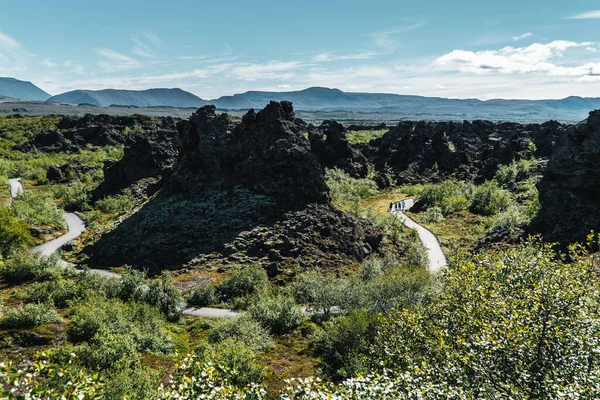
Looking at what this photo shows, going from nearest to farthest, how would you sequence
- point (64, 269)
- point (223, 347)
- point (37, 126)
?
A: point (223, 347)
point (64, 269)
point (37, 126)

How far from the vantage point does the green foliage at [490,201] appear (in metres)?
80.0

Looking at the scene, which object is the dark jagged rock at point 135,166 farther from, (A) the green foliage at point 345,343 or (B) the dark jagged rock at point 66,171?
(A) the green foliage at point 345,343

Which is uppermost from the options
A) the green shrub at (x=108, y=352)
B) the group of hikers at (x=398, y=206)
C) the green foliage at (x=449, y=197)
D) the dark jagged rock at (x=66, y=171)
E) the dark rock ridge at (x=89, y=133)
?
the dark rock ridge at (x=89, y=133)

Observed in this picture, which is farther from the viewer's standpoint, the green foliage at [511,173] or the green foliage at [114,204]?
the green foliage at [511,173]

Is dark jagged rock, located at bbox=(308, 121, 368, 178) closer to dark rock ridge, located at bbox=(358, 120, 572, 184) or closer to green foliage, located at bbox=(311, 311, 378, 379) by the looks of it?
dark rock ridge, located at bbox=(358, 120, 572, 184)

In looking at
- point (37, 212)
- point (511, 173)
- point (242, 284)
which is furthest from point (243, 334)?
point (511, 173)

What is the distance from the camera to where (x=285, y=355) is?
2689cm

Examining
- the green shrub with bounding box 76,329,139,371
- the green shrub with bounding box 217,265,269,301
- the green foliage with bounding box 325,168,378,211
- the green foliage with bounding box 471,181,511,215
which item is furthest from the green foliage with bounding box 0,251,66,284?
the green foliage with bounding box 471,181,511,215

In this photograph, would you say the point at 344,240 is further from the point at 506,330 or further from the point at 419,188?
the point at 419,188

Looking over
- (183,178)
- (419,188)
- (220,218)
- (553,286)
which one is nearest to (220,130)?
(183,178)

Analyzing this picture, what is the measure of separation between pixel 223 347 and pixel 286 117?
126 ft

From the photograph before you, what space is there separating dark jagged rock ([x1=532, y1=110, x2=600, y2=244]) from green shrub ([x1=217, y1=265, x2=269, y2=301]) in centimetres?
3624

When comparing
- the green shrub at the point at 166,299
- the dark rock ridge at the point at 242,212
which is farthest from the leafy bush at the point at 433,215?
the green shrub at the point at 166,299

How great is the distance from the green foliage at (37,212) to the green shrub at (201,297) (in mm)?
38367
